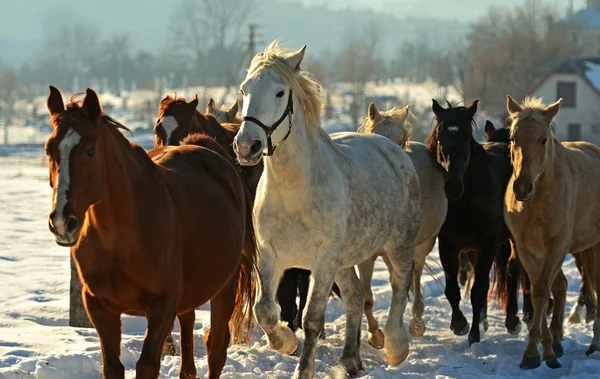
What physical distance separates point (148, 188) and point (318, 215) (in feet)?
6.13

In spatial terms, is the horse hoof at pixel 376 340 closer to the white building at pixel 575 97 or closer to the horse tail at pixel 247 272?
the horse tail at pixel 247 272

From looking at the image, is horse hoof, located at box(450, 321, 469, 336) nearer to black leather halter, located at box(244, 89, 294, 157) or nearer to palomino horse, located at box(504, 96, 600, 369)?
palomino horse, located at box(504, 96, 600, 369)

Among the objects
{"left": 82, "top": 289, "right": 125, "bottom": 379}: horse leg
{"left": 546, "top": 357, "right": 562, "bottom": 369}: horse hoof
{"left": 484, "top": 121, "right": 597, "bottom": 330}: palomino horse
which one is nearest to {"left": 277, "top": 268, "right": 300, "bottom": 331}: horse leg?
{"left": 546, "top": 357, "right": 562, "bottom": 369}: horse hoof

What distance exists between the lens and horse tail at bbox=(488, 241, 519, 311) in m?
10.7

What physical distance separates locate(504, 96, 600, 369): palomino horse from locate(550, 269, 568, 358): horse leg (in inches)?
0.9

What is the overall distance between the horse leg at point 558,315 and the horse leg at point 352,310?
200cm

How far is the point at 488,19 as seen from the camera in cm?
11269

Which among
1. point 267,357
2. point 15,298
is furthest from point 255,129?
point 15,298

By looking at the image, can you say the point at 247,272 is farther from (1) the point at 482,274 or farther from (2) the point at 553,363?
(1) the point at 482,274

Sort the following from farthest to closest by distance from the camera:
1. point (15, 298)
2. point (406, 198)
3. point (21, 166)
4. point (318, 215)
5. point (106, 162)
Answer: point (21, 166) < point (15, 298) < point (406, 198) < point (318, 215) < point (106, 162)

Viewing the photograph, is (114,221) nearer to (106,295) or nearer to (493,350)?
(106,295)

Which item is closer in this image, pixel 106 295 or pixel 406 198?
pixel 106 295

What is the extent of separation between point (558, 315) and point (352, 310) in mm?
2242

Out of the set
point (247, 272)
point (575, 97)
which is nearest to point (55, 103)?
point (247, 272)
